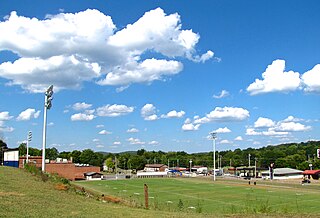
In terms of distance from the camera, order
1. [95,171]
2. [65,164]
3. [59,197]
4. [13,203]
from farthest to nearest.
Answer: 1. [95,171]
2. [65,164]
3. [59,197]
4. [13,203]

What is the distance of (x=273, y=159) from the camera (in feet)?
537

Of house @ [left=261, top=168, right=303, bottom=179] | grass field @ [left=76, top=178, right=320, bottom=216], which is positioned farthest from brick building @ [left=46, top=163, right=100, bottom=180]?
house @ [left=261, top=168, right=303, bottom=179]

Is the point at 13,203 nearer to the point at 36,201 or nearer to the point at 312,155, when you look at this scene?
the point at 36,201

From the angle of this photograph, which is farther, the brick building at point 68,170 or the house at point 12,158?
the brick building at point 68,170

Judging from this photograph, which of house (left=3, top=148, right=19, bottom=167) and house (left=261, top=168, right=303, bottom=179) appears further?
house (left=261, top=168, right=303, bottom=179)

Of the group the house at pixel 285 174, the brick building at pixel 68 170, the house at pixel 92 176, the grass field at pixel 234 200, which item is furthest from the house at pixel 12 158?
the house at pixel 285 174

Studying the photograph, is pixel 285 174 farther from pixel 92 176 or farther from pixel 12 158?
pixel 12 158

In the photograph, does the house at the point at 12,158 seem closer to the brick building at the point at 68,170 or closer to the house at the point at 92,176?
the brick building at the point at 68,170

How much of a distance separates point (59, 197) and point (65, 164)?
99467 millimetres

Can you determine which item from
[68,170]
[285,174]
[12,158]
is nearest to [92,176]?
[68,170]

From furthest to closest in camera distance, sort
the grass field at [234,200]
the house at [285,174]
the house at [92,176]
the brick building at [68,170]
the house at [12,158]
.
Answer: the house at [92,176] → the house at [285,174] → the brick building at [68,170] → the house at [12,158] → the grass field at [234,200]

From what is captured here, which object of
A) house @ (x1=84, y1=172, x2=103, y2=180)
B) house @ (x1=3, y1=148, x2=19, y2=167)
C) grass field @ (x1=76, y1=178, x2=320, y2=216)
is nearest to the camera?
grass field @ (x1=76, y1=178, x2=320, y2=216)

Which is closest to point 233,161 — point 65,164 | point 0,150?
→ point 65,164

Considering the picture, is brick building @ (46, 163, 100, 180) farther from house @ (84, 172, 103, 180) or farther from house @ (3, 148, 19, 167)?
house @ (3, 148, 19, 167)
